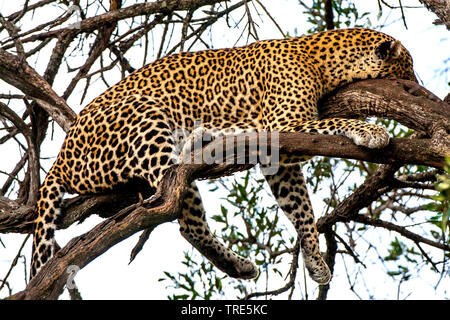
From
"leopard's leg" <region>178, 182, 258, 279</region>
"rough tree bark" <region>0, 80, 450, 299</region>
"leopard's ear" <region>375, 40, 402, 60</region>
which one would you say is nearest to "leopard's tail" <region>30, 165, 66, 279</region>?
"rough tree bark" <region>0, 80, 450, 299</region>

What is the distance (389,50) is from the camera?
693 cm

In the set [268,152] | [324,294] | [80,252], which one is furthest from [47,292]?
[324,294]

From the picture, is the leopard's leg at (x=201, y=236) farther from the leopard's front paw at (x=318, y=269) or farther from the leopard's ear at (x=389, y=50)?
the leopard's ear at (x=389, y=50)

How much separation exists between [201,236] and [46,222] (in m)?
1.58

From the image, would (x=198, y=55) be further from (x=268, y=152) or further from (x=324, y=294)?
(x=324, y=294)

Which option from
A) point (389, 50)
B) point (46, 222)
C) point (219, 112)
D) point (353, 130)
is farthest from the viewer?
point (219, 112)

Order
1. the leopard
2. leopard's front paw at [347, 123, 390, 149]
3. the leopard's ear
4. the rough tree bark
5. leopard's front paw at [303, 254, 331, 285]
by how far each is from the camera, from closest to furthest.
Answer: the rough tree bark → leopard's front paw at [347, 123, 390, 149] → the leopard → the leopard's ear → leopard's front paw at [303, 254, 331, 285]

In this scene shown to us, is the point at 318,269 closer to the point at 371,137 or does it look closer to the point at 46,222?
the point at 371,137

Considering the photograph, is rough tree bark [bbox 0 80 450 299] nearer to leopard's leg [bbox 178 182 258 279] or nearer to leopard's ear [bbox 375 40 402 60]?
leopard's ear [bbox 375 40 402 60]

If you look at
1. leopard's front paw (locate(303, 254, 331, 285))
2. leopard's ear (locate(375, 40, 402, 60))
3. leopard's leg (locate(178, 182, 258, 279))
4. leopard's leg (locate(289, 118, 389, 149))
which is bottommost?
leopard's front paw (locate(303, 254, 331, 285))

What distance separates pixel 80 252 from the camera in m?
4.58

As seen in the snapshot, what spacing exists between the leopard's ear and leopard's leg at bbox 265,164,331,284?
1.45 meters

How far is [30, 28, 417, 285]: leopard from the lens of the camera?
6.33 metres

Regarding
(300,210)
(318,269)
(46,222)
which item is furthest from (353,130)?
(46,222)
